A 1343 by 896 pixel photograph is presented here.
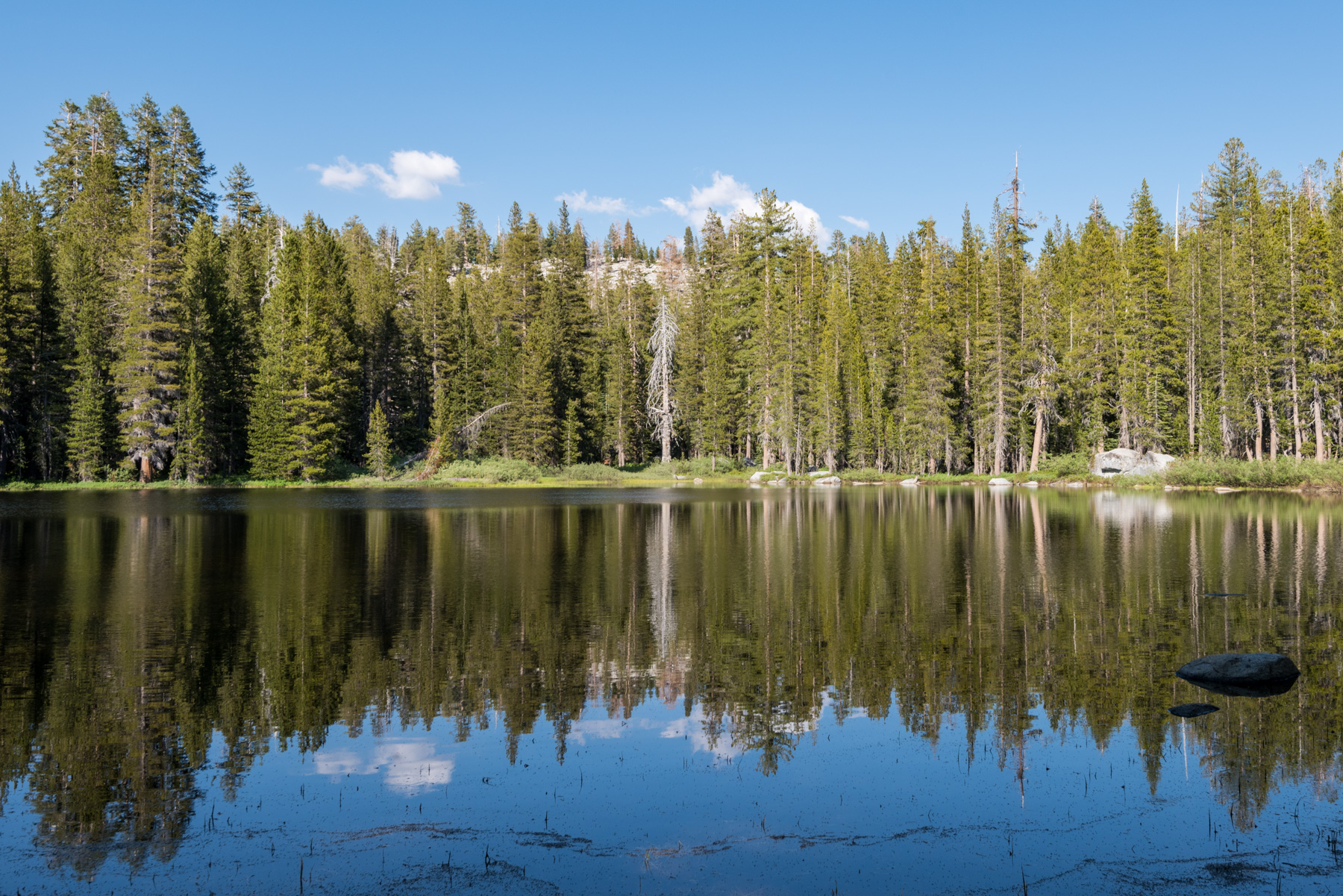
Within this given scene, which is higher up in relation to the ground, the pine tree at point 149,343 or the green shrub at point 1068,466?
the pine tree at point 149,343

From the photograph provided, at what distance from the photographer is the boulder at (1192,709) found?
10367 mm

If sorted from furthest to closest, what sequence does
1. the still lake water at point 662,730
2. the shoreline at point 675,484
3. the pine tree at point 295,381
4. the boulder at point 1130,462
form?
1. the pine tree at point 295,381
2. the boulder at point 1130,462
3. the shoreline at point 675,484
4. the still lake water at point 662,730

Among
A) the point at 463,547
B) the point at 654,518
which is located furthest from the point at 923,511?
the point at 463,547

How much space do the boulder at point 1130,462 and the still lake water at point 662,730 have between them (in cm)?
4424

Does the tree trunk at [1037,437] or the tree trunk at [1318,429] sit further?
the tree trunk at [1037,437]

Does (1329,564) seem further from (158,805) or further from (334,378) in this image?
(334,378)

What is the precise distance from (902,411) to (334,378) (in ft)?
158

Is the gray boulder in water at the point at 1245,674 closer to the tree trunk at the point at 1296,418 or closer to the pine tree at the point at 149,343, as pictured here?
the tree trunk at the point at 1296,418

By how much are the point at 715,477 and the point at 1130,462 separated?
32838 millimetres

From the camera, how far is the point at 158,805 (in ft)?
25.3

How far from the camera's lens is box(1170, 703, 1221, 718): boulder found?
408 inches

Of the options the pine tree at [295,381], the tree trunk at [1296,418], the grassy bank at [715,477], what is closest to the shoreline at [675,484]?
the grassy bank at [715,477]

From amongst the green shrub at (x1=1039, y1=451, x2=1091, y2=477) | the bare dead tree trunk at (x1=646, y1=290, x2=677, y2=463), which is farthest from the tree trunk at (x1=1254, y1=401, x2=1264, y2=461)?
the bare dead tree trunk at (x1=646, y1=290, x2=677, y2=463)

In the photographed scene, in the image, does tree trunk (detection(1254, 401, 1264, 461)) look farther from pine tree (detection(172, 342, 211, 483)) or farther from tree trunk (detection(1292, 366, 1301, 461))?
pine tree (detection(172, 342, 211, 483))
